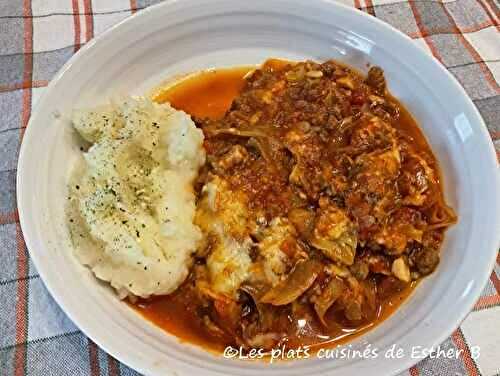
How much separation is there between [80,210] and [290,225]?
1.45 meters

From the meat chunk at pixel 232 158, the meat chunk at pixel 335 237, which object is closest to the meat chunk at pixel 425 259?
the meat chunk at pixel 335 237

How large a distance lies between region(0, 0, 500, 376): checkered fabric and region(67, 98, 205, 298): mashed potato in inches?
22.2

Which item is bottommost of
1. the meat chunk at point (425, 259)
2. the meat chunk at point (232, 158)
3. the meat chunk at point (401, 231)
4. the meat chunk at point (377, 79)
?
the meat chunk at point (425, 259)

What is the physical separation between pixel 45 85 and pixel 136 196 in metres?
1.86

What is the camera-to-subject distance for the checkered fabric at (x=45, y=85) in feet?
11.7

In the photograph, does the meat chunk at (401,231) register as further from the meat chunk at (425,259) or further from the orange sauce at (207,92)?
the orange sauce at (207,92)

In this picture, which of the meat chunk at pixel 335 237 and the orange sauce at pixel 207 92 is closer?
the meat chunk at pixel 335 237

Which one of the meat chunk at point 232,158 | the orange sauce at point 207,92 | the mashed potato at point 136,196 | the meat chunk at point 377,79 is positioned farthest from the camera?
the orange sauce at point 207,92

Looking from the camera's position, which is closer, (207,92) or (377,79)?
(377,79)

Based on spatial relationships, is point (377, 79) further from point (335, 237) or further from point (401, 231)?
point (335, 237)

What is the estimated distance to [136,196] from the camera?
3680 mm

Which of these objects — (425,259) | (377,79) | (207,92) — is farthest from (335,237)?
(207,92)

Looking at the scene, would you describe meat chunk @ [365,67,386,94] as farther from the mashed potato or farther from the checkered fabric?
the mashed potato

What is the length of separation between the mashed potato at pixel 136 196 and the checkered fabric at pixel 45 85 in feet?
1.85
